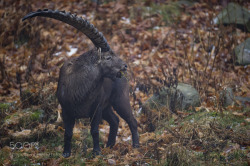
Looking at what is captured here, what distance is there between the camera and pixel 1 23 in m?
10.2

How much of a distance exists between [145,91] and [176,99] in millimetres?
1031

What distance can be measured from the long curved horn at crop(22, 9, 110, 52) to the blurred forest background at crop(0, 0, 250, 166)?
163 cm

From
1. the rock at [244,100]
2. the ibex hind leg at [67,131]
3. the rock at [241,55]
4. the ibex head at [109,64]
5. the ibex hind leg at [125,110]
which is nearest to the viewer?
the ibex head at [109,64]

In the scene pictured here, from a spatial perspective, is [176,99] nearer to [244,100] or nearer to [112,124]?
[244,100]

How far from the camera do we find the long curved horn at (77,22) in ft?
15.6

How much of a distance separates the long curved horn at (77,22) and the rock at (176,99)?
237 centimetres

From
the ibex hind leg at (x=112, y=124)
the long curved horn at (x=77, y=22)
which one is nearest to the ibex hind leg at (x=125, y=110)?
the ibex hind leg at (x=112, y=124)

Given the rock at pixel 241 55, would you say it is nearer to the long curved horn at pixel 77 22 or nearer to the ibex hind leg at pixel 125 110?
the ibex hind leg at pixel 125 110

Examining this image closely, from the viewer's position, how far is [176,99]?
7.40 m

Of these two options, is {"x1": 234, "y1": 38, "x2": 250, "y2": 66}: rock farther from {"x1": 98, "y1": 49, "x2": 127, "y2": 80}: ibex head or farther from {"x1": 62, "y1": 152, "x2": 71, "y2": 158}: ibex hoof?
{"x1": 62, "y1": 152, "x2": 71, "y2": 158}: ibex hoof

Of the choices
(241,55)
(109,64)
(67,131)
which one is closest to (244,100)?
(241,55)

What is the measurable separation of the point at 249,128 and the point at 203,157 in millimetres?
1559

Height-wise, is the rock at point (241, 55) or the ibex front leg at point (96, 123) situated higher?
the rock at point (241, 55)

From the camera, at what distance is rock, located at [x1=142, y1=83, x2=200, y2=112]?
290 inches
